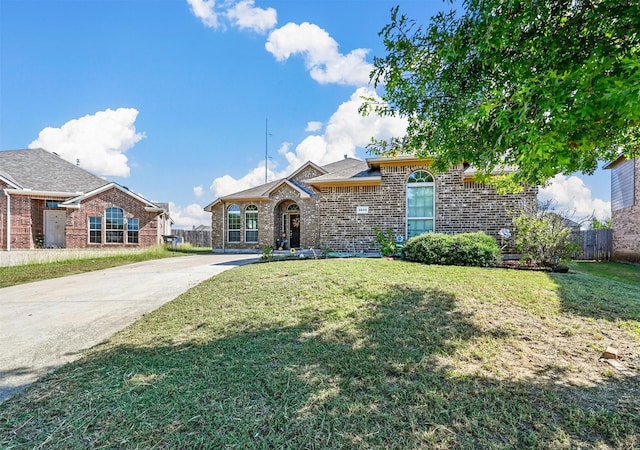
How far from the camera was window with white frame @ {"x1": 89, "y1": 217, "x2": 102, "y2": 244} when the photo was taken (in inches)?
791

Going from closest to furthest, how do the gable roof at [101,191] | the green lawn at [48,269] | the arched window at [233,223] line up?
the green lawn at [48,269] < the gable roof at [101,191] < the arched window at [233,223]

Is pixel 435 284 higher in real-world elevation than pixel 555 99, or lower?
lower

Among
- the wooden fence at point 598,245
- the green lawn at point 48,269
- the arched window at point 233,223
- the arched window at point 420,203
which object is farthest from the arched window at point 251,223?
the wooden fence at point 598,245

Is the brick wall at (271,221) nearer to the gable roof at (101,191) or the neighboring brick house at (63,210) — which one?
the gable roof at (101,191)

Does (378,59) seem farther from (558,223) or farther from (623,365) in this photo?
(558,223)

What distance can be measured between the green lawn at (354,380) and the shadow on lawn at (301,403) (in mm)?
13

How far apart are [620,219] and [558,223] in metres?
11.1

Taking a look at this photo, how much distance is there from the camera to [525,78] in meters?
3.26

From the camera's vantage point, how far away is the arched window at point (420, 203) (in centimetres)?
1258

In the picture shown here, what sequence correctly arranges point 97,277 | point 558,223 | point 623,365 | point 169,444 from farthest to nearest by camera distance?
point 97,277 → point 558,223 → point 623,365 → point 169,444

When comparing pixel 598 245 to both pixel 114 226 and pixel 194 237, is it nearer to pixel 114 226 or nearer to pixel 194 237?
pixel 114 226

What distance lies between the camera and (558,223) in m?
9.08

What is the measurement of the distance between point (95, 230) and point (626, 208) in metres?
30.2

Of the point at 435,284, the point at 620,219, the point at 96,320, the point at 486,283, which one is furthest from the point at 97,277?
the point at 620,219
